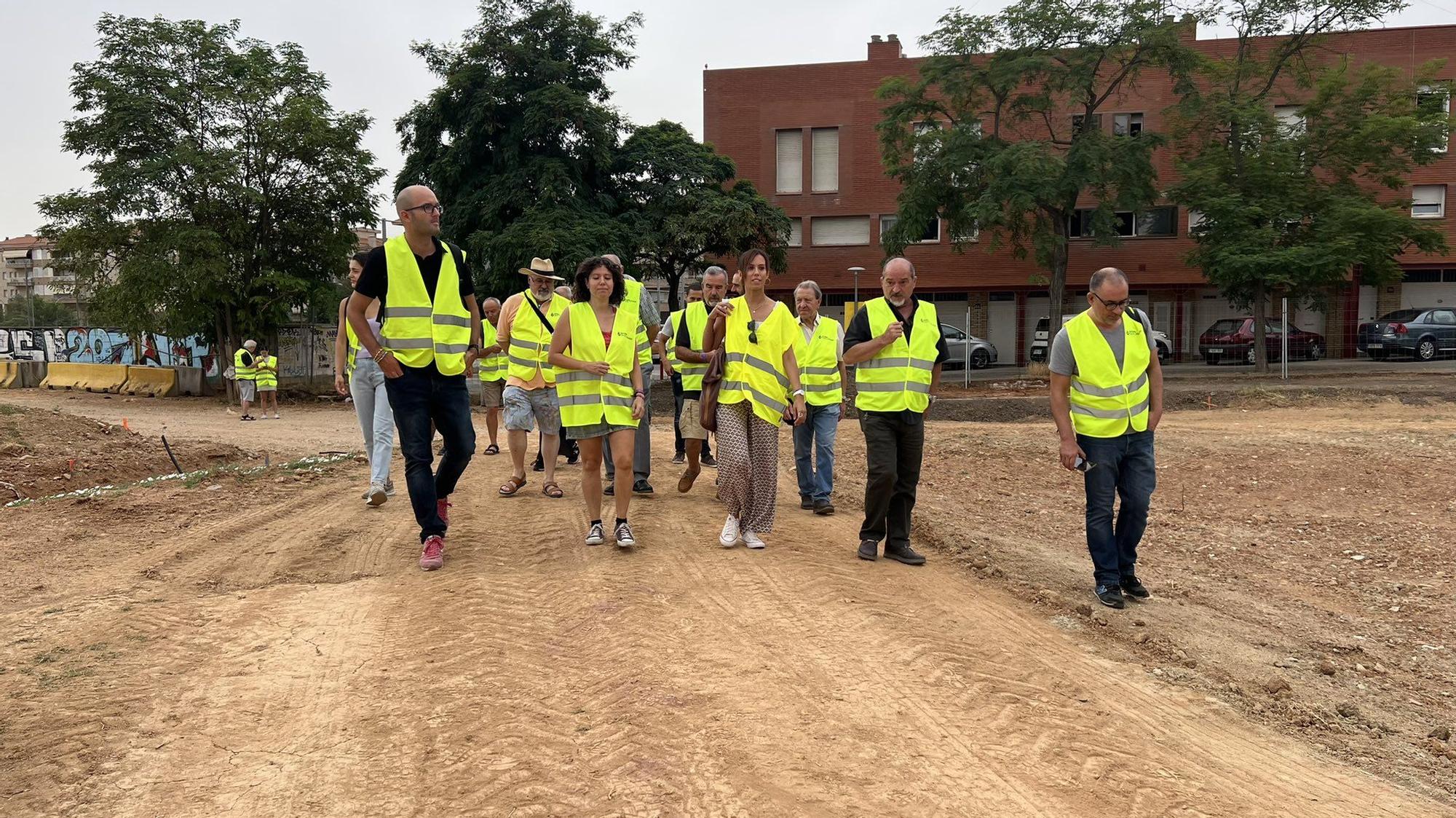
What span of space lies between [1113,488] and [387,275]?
4.38 metres

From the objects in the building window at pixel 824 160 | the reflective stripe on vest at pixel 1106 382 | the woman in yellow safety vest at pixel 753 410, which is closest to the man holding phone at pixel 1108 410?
the reflective stripe on vest at pixel 1106 382

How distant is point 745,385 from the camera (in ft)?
21.5

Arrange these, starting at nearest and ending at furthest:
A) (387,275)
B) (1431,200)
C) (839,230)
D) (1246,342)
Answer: (387,275)
(1246,342)
(1431,200)
(839,230)

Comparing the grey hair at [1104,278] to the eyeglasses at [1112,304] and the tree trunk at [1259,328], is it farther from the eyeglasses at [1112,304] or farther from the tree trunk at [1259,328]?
the tree trunk at [1259,328]

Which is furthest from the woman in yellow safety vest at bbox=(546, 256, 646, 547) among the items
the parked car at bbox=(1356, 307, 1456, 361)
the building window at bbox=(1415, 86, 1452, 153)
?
the parked car at bbox=(1356, 307, 1456, 361)

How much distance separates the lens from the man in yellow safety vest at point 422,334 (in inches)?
225

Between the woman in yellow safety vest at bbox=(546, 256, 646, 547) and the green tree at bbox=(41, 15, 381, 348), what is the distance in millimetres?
22092

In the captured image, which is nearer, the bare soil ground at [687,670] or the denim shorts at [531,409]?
the bare soil ground at [687,670]

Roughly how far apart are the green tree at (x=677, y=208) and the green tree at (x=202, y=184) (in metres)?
7.39

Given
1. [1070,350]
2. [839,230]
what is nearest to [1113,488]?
A: [1070,350]

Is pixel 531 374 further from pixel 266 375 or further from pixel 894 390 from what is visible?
pixel 266 375

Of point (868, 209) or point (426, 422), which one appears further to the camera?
point (868, 209)

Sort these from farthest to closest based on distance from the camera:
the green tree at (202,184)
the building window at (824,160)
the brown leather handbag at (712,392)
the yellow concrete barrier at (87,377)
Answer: the building window at (824,160), the yellow concrete barrier at (87,377), the green tree at (202,184), the brown leather handbag at (712,392)

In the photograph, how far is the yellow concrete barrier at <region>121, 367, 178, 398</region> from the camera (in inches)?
1132
